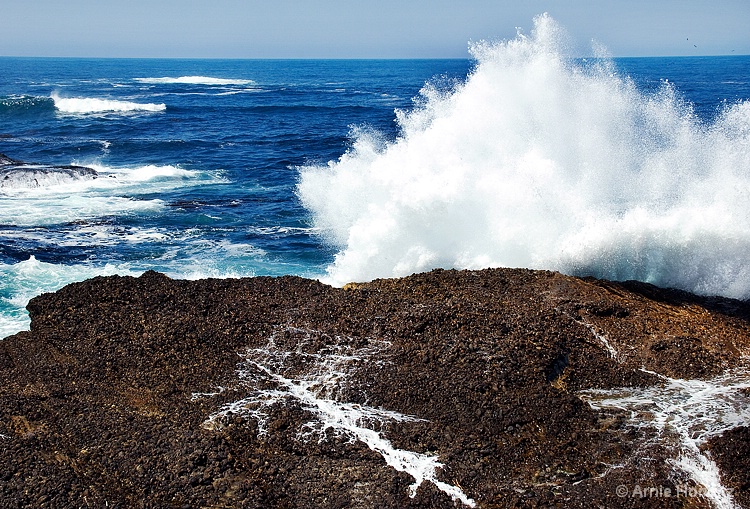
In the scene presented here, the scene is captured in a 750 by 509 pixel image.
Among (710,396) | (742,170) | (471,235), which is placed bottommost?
(710,396)

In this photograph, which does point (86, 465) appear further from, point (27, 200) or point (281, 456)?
point (27, 200)

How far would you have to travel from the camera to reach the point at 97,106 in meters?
46.0

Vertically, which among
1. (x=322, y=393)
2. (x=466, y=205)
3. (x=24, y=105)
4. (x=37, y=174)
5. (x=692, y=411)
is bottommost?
(x=322, y=393)

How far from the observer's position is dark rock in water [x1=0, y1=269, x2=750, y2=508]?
6.16 m

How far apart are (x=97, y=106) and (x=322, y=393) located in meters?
44.8

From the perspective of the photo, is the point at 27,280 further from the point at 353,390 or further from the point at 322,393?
the point at 353,390

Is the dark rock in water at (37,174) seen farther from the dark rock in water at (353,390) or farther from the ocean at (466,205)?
the dark rock in water at (353,390)

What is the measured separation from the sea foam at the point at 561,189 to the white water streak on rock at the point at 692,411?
11.2 ft

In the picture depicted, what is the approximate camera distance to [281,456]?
6586 millimetres

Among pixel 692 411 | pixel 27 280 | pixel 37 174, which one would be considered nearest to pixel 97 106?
pixel 37 174

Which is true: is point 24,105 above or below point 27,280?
above

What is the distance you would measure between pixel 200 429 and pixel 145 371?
1.55 meters

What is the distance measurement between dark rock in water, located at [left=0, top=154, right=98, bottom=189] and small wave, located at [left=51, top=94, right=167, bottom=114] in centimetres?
2204

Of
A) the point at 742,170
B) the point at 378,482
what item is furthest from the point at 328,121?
the point at 378,482
